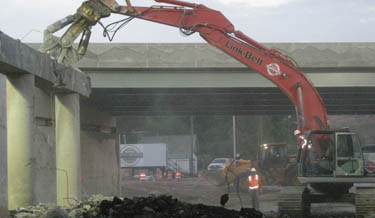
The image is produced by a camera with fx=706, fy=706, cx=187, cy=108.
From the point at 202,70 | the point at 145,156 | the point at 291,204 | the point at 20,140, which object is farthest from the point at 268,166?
the point at 20,140

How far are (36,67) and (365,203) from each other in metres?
9.88

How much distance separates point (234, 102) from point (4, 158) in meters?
24.5

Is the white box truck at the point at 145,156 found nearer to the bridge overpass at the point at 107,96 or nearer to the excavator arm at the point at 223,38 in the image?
the bridge overpass at the point at 107,96

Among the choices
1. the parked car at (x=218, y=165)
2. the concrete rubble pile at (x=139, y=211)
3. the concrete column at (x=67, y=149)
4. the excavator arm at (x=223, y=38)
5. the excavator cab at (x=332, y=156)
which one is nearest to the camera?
the concrete rubble pile at (x=139, y=211)

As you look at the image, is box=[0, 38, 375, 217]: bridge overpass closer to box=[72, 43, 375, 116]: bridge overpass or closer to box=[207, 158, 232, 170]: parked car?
box=[72, 43, 375, 116]: bridge overpass

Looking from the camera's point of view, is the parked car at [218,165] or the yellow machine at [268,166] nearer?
the yellow machine at [268,166]

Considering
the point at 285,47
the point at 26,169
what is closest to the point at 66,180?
the point at 26,169

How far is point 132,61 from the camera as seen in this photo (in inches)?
1083

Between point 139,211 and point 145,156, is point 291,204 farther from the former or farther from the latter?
point 145,156

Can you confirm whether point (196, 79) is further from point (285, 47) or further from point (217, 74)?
point (285, 47)

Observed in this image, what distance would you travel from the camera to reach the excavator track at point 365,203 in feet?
59.6

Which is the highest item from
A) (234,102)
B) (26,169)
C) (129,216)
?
(234,102)

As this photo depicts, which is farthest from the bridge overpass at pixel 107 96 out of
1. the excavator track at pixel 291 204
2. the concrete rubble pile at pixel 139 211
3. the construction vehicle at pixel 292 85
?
the excavator track at pixel 291 204

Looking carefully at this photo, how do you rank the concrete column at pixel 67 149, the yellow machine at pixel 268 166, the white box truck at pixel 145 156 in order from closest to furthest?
the concrete column at pixel 67 149 < the yellow machine at pixel 268 166 < the white box truck at pixel 145 156
